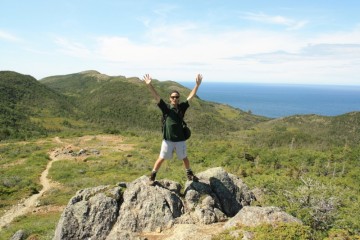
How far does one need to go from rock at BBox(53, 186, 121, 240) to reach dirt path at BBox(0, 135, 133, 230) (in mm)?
13437

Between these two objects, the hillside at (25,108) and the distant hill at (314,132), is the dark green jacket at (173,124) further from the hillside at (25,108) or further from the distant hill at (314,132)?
the hillside at (25,108)

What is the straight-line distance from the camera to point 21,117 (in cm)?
8312

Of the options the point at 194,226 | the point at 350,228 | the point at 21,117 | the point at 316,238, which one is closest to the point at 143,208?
the point at 194,226

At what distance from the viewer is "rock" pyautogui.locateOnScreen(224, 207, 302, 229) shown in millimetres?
8509

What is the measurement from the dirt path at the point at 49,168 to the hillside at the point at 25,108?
1716 centimetres

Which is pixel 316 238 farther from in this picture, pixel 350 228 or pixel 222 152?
pixel 222 152

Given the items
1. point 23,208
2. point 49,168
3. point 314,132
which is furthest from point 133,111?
point 23,208

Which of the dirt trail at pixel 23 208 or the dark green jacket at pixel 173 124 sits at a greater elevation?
the dark green jacket at pixel 173 124

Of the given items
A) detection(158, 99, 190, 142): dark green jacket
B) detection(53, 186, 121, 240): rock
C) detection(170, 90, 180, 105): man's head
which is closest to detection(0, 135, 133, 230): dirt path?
detection(53, 186, 121, 240): rock

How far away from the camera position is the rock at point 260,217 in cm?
851

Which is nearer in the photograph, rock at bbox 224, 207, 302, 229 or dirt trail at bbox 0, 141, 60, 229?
rock at bbox 224, 207, 302, 229

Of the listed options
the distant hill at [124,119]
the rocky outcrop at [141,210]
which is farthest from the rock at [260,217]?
the distant hill at [124,119]

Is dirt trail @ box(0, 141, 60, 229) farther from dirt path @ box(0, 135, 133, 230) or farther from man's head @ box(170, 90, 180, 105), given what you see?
man's head @ box(170, 90, 180, 105)

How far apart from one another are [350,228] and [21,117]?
8909 centimetres
